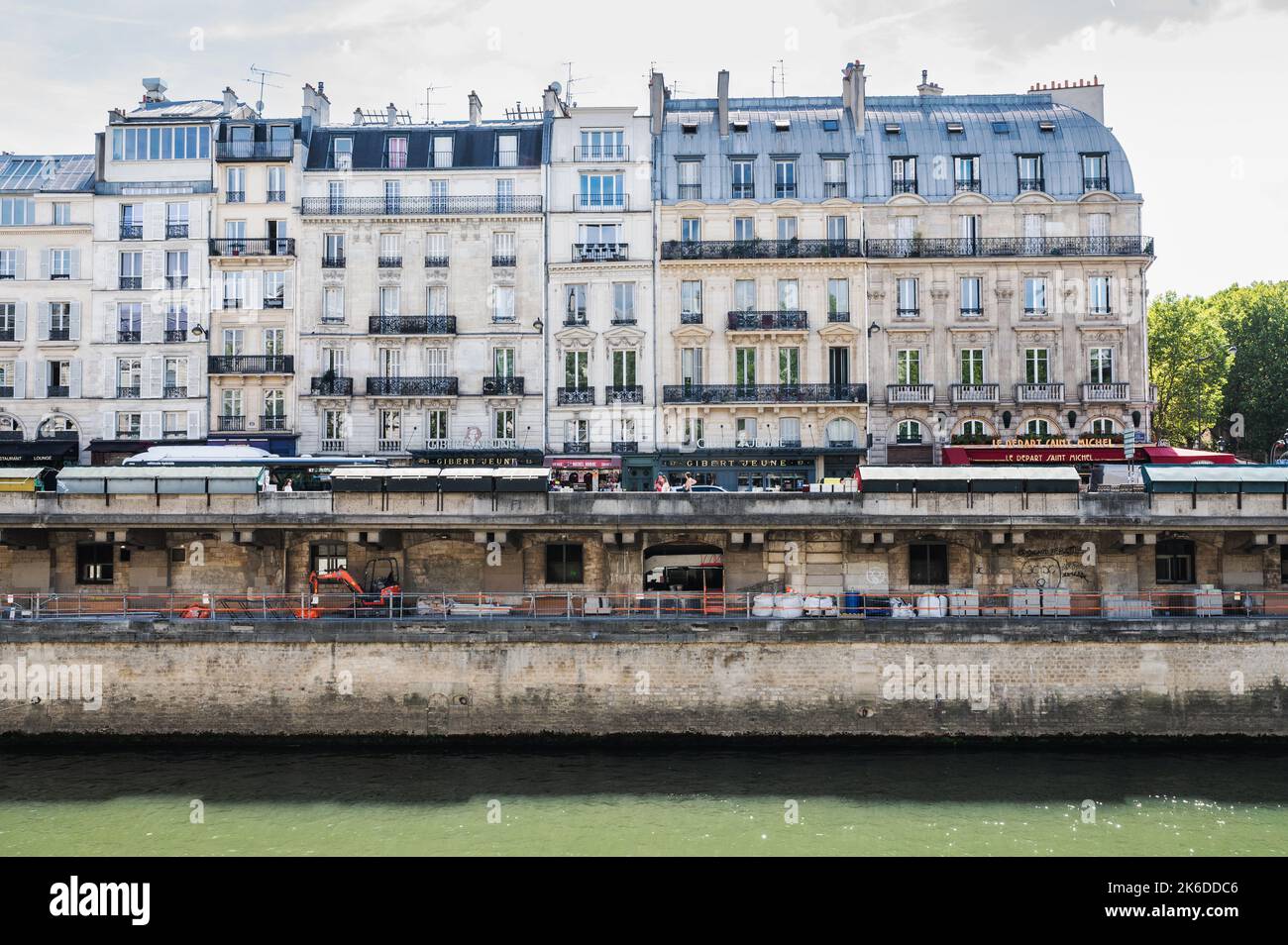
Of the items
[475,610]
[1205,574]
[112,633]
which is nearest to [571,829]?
[475,610]

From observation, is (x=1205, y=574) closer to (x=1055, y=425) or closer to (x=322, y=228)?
(x=1055, y=425)

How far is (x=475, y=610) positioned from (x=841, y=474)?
18883 millimetres

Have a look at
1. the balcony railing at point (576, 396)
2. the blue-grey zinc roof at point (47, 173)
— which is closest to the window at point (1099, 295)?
the balcony railing at point (576, 396)

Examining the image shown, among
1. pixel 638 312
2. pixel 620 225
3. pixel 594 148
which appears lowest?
pixel 638 312

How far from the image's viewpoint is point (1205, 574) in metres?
25.7

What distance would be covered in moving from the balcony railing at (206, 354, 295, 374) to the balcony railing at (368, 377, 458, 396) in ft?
10.7

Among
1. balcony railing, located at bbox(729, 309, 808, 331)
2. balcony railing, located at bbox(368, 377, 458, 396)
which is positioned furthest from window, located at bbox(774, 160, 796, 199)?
balcony railing, located at bbox(368, 377, 458, 396)

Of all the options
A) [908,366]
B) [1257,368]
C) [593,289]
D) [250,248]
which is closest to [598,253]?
[593,289]

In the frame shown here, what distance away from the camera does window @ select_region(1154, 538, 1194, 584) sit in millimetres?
25781

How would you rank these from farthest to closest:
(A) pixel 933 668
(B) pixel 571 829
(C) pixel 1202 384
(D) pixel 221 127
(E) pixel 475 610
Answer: (C) pixel 1202 384 < (D) pixel 221 127 < (E) pixel 475 610 < (A) pixel 933 668 < (B) pixel 571 829

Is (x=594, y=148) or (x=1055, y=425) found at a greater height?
(x=594, y=148)

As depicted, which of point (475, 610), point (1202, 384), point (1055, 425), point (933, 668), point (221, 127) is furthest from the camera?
point (1202, 384)

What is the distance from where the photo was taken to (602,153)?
41.2 metres

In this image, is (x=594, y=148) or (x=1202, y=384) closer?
(x=594, y=148)
